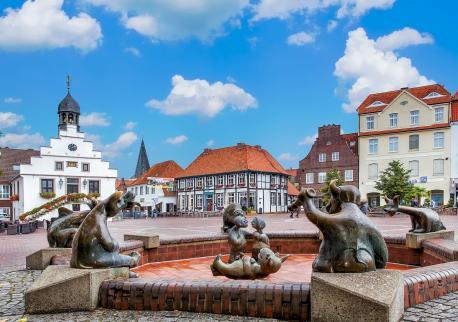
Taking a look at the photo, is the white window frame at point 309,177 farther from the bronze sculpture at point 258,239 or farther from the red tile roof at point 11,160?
the bronze sculpture at point 258,239

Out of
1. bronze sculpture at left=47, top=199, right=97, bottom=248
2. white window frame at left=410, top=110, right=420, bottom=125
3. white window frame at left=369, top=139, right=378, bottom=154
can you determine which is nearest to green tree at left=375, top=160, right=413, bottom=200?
white window frame at left=369, top=139, right=378, bottom=154

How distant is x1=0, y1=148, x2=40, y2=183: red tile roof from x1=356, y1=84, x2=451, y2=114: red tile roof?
40.7 meters

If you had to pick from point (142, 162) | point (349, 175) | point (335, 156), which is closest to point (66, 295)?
point (349, 175)

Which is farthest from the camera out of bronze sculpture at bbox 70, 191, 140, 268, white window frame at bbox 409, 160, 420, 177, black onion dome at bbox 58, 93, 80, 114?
white window frame at bbox 409, 160, 420, 177

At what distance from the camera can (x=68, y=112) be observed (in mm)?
42875

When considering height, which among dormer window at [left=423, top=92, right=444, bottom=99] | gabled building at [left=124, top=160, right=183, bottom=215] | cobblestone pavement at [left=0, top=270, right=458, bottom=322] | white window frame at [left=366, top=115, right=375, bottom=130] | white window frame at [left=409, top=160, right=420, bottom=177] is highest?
dormer window at [left=423, top=92, right=444, bottom=99]

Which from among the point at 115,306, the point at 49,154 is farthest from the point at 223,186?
the point at 115,306

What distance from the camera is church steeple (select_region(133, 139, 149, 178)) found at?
113188 mm

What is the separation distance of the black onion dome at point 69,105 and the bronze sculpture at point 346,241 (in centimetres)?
4255

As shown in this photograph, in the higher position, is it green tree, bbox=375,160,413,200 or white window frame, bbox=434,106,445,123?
white window frame, bbox=434,106,445,123

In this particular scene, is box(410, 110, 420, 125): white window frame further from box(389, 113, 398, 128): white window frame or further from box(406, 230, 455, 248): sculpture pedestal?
box(406, 230, 455, 248): sculpture pedestal

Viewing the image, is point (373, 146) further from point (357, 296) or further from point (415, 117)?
point (357, 296)

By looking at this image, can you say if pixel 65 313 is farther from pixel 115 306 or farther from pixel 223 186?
pixel 223 186

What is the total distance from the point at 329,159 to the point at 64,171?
1178 inches
